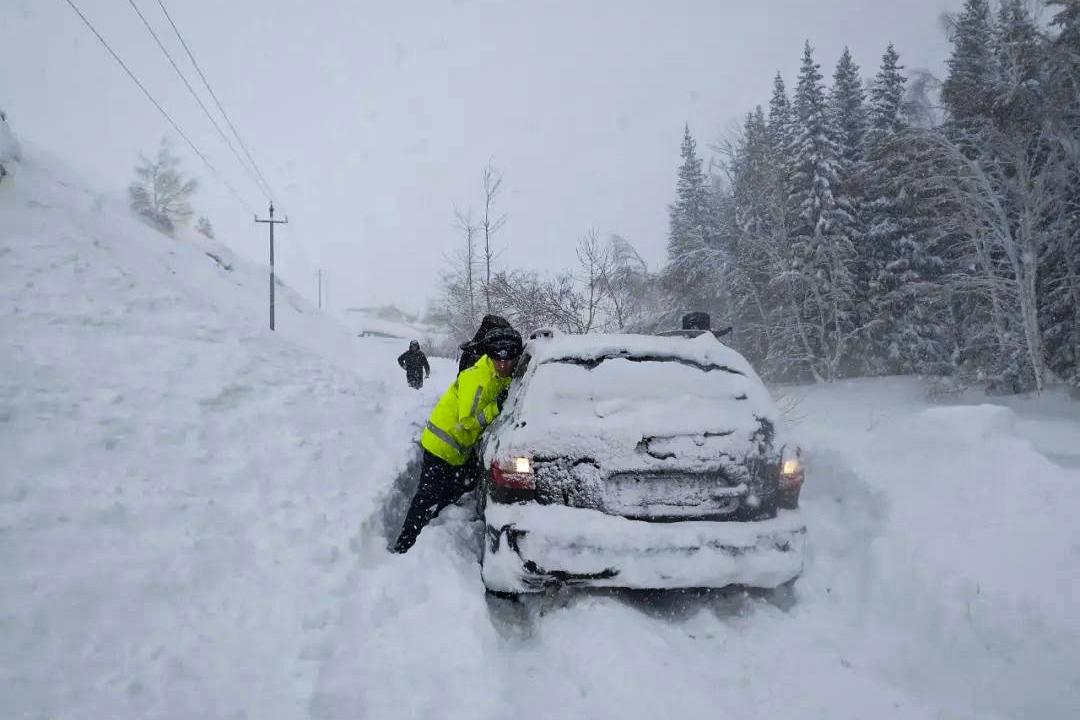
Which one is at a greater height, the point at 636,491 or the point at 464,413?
the point at 464,413

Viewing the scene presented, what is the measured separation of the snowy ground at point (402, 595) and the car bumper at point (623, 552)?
273 mm

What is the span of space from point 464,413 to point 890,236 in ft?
88.6

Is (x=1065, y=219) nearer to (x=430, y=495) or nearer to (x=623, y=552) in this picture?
(x=623, y=552)

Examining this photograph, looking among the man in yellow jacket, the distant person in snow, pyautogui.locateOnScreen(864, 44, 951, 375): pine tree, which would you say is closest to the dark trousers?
the man in yellow jacket

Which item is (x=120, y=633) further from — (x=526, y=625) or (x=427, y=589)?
(x=526, y=625)

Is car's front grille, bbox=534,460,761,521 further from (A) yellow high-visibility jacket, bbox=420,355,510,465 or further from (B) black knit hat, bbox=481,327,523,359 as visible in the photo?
(B) black knit hat, bbox=481,327,523,359

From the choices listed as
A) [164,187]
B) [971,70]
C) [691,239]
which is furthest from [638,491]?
[164,187]

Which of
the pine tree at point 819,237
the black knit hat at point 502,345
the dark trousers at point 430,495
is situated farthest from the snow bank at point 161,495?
the pine tree at point 819,237

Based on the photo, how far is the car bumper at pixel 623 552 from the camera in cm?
291

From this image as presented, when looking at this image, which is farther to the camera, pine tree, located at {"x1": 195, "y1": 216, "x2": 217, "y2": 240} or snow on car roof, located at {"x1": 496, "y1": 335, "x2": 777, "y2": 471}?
pine tree, located at {"x1": 195, "y1": 216, "x2": 217, "y2": 240}

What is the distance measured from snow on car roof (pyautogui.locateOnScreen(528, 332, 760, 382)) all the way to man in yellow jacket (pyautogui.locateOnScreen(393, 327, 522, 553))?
49cm

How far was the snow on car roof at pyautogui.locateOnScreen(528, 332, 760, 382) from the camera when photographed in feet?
11.5

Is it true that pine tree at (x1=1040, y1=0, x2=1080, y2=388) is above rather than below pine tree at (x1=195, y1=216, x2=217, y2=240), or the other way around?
below

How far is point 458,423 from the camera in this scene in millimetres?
4094
